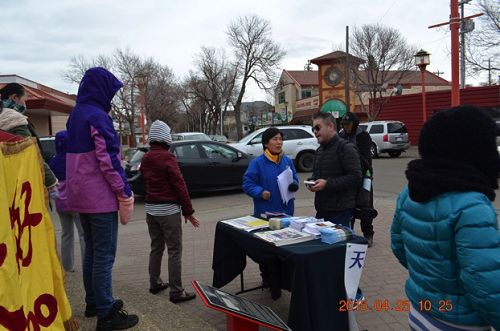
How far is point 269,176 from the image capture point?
4441 mm

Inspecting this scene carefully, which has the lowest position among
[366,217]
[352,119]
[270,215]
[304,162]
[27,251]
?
[366,217]

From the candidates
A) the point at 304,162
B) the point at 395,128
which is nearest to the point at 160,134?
the point at 304,162

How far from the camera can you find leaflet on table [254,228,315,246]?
10.7ft

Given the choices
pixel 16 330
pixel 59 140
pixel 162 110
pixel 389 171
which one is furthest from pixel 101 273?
pixel 162 110

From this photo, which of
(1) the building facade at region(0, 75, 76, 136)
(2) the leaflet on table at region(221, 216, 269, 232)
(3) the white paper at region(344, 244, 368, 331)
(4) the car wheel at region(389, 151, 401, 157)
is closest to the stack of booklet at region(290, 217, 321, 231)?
(2) the leaflet on table at region(221, 216, 269, 232)

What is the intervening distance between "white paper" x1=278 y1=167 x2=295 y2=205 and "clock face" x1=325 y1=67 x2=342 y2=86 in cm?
3829

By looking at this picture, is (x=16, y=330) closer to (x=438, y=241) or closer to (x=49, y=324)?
(x=49, y=324)

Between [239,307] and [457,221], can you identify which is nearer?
[457,221]

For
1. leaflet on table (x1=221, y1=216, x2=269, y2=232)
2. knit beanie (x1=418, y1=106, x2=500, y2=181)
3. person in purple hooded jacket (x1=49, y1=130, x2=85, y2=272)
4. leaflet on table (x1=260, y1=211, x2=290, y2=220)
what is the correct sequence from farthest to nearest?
person in purple hooded jacket (x1=49, y1=130, x2=85, y2=272) < leaflet on table (x1=260, y1=211, x2=290, y2=220) < leaflet on table (x1=221, y1=216, x2=269, y2=232) < knit beanie (x1=418, y1=106, x2=500, y2=181)

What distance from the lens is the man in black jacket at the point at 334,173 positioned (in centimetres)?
434

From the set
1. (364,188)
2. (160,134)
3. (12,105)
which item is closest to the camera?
(160,134)

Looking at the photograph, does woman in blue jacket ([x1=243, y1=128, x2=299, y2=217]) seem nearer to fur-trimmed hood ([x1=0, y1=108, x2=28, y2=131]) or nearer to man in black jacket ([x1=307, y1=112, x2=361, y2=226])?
man in black jacket ([x1=307, y1=112, x2=361, y2=226])

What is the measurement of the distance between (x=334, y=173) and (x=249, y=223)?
1.10 m

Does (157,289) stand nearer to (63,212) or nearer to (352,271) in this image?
(63,212)
